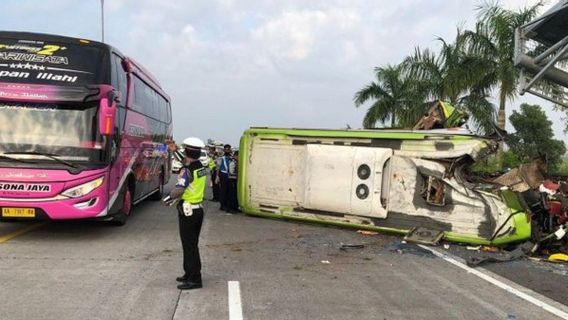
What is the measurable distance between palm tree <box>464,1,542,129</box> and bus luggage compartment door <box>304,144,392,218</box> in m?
10.8

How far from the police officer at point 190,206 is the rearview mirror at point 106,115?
2.92 m

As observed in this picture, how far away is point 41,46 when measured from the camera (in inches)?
366

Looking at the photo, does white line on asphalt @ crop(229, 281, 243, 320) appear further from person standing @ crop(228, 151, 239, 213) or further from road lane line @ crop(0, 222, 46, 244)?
person standing @ crop(228, 151, 239, 213)

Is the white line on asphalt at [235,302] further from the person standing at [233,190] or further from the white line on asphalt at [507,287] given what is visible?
the person standing at [233,190]

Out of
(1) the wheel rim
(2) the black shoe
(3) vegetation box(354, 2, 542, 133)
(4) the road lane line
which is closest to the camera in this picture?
(2) the black shoe

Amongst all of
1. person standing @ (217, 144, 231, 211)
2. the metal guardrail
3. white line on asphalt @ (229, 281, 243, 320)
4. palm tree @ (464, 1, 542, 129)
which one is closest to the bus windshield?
white line on asphalt @ (229, 281, 243, 320)

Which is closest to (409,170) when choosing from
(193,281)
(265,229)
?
(265,229)

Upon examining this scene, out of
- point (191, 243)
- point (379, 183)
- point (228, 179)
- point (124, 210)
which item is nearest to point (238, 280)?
point (191, 243)

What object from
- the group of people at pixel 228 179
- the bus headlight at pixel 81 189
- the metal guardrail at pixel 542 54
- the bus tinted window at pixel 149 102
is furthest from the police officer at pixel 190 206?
the metal guardrail at pixel 542 54

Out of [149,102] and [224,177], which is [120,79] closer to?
[149,102]

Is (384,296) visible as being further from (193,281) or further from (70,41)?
(70,41)

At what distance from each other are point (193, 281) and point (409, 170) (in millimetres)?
5607

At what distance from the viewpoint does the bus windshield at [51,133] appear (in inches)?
336

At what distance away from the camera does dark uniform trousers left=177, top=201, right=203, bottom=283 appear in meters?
6.26
